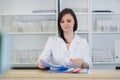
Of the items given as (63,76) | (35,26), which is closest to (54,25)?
(35,26)

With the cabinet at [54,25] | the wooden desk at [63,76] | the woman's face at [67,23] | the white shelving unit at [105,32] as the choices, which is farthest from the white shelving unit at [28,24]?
the wooden desk at [63,76]

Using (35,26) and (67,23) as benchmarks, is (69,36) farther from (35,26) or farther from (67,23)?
(35,26)

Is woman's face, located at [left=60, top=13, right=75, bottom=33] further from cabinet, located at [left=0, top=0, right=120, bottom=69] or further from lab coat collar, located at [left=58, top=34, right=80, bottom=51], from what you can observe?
cabinet, located at [left=0, top=0, right=120, bottom=69]

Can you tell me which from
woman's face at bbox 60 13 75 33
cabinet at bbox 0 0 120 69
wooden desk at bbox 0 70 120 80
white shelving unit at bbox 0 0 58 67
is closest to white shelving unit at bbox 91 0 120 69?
cabinet at bbox 0 0 120 69

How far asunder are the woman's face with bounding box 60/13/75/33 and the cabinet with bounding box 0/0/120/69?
1.17 meters

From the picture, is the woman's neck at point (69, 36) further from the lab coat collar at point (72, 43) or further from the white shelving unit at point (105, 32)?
the white shelving unit at point (105, 32)

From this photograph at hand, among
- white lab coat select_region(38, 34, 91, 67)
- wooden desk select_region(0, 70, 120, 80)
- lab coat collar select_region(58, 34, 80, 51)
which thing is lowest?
wooden desk select_region(0, 70, 120, 80)

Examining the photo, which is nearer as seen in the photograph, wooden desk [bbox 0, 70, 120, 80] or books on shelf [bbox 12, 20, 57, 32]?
wooden desk [bbox 0, 70, 120, 80]

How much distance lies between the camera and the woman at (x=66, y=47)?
2027 mm

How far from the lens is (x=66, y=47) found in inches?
83.7

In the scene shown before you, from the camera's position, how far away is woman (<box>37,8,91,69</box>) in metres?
2.03

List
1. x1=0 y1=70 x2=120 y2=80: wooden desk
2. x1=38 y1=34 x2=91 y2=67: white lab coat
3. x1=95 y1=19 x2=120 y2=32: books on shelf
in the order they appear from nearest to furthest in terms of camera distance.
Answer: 1. x1=0 y1=70 x2=120 y2=80: wooden desk
2. x1=38 y1=34 x2=91 y2=67: white lab coat
3. x1=95 y1=19 x2=120 y2=32: books on shelf

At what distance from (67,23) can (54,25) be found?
1.26 meters

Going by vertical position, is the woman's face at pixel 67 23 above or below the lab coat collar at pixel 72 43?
above
